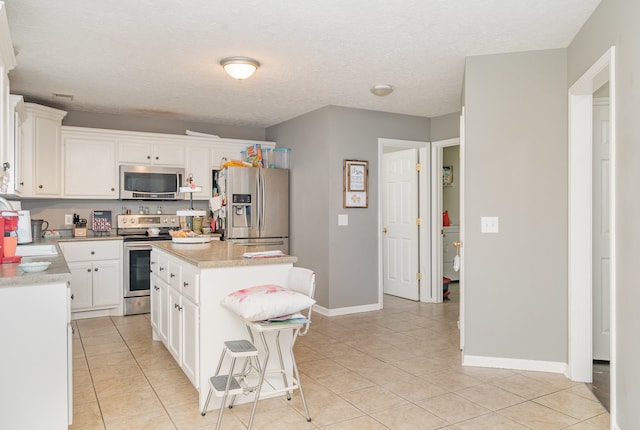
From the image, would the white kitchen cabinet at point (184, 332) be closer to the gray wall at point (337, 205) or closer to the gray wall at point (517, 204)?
the gray wall at point (517, 204)

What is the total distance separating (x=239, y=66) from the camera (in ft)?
12.0

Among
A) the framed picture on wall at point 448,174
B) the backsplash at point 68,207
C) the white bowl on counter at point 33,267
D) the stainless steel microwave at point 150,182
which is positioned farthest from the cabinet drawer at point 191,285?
the framed picture on wall at point 448,174

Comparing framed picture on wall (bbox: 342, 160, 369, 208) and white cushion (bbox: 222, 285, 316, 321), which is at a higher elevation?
framed picture on wall (bbox: 342, 160, 369, 208)

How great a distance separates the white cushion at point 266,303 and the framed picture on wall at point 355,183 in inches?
111

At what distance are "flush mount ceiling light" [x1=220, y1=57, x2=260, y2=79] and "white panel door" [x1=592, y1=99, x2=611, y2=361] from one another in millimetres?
2690

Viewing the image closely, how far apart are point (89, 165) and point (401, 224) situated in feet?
12.6

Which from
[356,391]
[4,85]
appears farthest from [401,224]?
[4,85]

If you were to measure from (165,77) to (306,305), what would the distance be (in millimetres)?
2645

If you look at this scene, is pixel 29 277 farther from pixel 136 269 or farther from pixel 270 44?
pixel 136 269

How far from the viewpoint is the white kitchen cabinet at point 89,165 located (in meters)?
5.22

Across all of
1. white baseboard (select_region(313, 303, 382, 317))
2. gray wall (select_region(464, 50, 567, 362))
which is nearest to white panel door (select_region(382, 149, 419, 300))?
white baseboard (select_region(313, 303, 382, 317))

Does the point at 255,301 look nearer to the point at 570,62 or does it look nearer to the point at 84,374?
the point at 84,374

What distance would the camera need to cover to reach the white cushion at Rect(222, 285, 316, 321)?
8.04 feet

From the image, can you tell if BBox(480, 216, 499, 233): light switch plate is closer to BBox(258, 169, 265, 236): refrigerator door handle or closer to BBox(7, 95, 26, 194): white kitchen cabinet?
BBox(258, 169, 265, 236): refrigerator door handle
